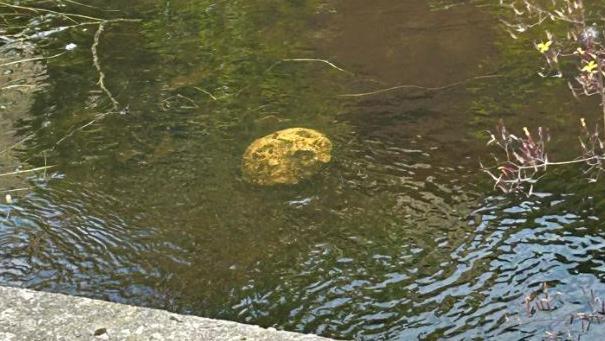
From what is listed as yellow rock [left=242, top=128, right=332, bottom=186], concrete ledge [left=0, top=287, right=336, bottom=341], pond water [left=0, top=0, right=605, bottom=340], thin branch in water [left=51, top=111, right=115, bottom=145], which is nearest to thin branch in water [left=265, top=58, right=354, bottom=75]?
pond water [left=0, top=0, right=605, bottom=340]

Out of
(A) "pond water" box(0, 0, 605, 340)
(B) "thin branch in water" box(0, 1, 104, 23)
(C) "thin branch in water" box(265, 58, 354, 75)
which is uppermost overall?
(B) "thin branch in water" box(0, 1, 104, 23)

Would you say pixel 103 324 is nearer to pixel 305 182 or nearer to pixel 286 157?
pixel 305 182

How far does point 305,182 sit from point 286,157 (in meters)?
0.29

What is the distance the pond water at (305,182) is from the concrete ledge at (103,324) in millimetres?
480

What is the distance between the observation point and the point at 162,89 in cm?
653

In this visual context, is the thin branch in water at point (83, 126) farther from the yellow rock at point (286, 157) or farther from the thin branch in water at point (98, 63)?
the yellow rock at point (286, 157)

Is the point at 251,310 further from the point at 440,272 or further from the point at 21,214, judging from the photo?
the point at 21,214

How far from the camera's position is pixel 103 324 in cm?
363

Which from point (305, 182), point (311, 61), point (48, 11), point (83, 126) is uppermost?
point (48, 11)

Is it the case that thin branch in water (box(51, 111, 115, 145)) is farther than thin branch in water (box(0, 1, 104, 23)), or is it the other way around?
thin branch in water (box(0, 1, 104, 23))

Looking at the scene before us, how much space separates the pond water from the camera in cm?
413

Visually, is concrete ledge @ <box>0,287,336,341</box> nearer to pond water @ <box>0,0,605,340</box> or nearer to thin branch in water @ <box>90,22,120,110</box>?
pond water @ <box>0,0,605,340</box>

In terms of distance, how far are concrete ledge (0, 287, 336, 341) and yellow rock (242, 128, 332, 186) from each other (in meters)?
1.69

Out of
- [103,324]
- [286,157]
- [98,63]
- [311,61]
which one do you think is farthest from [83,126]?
[103,324]
